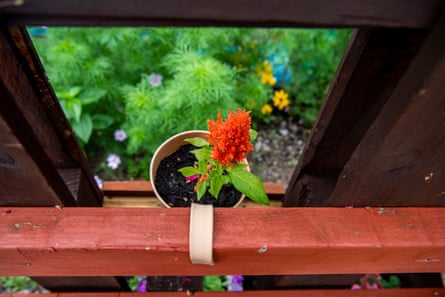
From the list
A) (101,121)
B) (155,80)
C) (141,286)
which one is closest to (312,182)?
(141,286)

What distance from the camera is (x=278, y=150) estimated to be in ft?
7.31

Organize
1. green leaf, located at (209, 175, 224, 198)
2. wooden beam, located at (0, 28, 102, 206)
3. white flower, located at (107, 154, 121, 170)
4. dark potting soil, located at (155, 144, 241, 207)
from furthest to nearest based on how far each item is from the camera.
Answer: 1. white flower, located at (107, 154, 121, 170)
2. dark potting soil, located at (155, 144, 241, 207)
3. green leaf, located at (209, 175, 224, 198)
4. wooden beam, located at (0, 28, 102, 206)

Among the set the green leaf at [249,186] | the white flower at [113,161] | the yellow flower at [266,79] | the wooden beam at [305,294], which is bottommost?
the wooden beam at [305,294]

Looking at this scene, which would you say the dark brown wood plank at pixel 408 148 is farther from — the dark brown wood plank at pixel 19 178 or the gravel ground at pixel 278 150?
the gravel ground at pixel 278 150

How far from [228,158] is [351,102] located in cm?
30

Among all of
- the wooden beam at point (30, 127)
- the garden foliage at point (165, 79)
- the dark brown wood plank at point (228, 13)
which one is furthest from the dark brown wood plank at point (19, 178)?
the garden foliage at point (165, 79)

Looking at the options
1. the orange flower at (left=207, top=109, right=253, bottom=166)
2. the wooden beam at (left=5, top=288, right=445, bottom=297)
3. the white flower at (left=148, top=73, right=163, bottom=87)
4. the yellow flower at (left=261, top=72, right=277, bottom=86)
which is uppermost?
the yellow flower at (left=261, top=72, right=277, bottom=86)

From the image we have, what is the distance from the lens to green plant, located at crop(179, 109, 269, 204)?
32.7 inches

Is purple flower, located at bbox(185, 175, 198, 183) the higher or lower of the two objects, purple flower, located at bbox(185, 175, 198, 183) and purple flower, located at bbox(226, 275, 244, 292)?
the higher

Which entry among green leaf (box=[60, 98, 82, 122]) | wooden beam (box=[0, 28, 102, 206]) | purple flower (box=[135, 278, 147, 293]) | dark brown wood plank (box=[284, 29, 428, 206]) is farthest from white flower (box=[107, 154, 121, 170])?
dark brown wood plank (box=[284, 29, 428, 206])

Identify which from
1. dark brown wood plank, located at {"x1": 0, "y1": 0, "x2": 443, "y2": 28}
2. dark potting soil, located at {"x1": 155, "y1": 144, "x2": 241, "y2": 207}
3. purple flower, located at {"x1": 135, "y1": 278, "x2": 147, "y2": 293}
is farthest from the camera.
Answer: purple flower, located at {"x1": 135, "y1": 278, "x2": 147, "y2": 293}

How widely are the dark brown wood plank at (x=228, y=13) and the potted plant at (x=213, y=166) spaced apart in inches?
13.9

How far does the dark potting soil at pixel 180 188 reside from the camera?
1218mm

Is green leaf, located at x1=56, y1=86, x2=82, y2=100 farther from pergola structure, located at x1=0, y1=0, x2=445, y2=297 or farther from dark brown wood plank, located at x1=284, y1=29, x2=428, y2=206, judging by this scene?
dark brown wood plank, located at x1=284, y1=29, x2=428, y2=206
